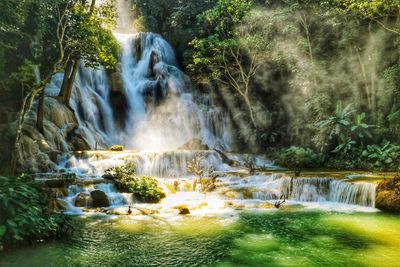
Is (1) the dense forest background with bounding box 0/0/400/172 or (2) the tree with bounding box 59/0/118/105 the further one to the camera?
(1) the dense forest background with bounding box 0/0/400/172

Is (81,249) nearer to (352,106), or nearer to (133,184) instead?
(133,184)

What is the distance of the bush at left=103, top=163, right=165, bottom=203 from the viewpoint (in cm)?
1260

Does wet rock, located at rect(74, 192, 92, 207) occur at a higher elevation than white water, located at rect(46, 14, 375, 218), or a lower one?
lower

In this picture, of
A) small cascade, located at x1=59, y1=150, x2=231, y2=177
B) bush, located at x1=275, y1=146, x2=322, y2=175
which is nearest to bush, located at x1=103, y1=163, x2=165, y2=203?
small cascade, located at x1=59, y1=150, x2=231, y2=177

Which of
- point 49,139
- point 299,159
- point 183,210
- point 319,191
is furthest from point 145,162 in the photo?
point 299,159

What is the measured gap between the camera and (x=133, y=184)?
1291 cm

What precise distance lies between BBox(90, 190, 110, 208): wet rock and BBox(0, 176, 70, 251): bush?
3107mm

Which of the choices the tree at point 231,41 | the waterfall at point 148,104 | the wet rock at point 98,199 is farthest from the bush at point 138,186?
the tree at point 231,41

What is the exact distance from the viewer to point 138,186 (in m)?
12.9

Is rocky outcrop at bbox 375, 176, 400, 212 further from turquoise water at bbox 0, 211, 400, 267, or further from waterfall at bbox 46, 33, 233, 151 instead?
waterfall at bbox 46, 33, 233, 151

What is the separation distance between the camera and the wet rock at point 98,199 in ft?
37.8

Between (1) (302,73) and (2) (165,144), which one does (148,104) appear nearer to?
(2) (165,144)

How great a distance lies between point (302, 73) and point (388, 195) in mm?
13905

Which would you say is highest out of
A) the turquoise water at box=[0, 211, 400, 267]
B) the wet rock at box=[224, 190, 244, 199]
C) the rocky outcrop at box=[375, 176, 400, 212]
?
the rocky outcrop at box=[375, 176, 400, 212]
